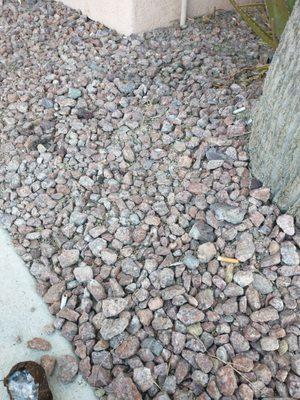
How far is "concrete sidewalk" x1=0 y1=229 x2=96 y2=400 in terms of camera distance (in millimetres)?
1412

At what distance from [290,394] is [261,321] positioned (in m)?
0.23

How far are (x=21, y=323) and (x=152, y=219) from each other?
603 millimetres

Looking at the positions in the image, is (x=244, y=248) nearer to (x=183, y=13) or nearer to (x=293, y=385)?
(x=293, y=385)

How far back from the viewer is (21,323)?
1559 millimetres

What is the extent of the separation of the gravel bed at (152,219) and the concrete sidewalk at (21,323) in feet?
0.12

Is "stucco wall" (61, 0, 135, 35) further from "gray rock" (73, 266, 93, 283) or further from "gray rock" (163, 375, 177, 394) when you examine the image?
"gray rock" (163, 375, 177, 394)

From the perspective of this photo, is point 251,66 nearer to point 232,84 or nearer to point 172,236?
point 232,84

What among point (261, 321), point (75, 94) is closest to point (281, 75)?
point (261, 321)

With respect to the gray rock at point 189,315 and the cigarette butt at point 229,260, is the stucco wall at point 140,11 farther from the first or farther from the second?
the gray rock at point 189,315

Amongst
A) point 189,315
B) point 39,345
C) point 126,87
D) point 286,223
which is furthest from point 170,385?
point 126,87

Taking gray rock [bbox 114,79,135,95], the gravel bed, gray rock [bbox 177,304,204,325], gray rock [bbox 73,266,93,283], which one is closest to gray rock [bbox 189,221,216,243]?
the gravel bed

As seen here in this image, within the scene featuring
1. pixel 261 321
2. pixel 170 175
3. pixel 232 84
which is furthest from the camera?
pixel 232 84

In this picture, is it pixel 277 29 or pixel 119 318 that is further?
pixel 277 29

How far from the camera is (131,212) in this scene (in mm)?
1782
